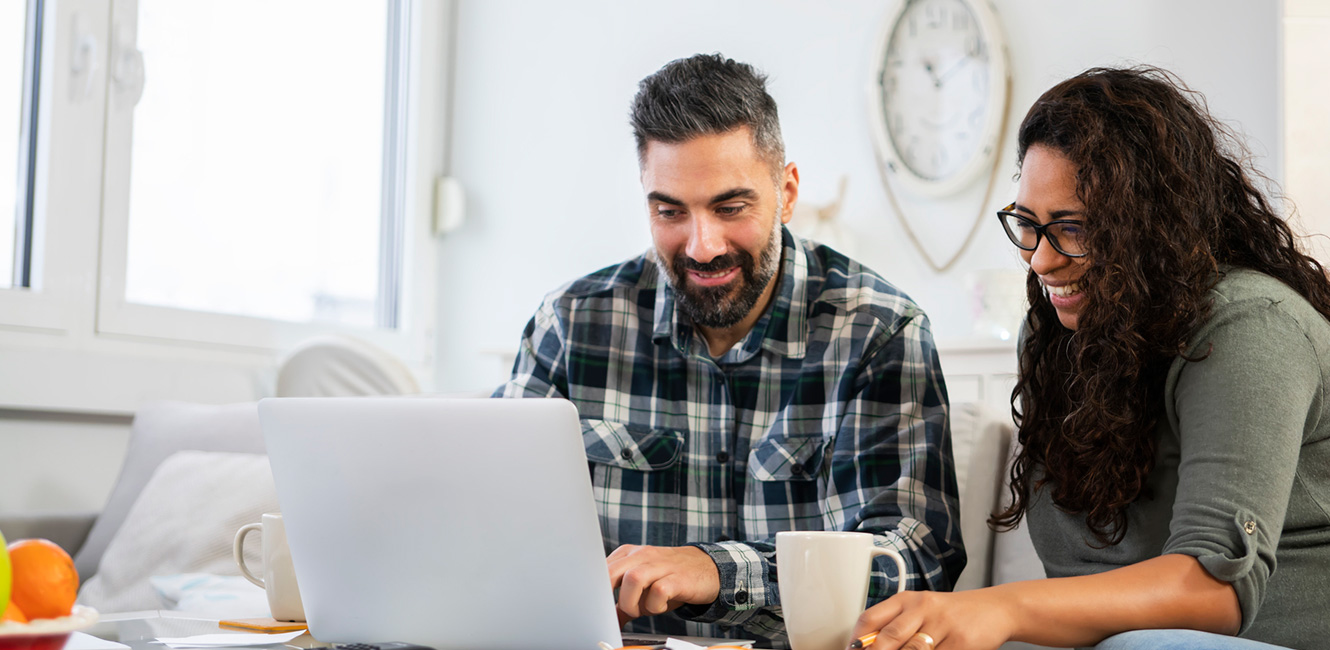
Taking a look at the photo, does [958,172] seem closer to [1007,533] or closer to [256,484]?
[1007,533]

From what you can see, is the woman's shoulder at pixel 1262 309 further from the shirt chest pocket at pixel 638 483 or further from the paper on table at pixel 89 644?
the paper on table at pixel 89 644

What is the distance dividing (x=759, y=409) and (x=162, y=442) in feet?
4.26

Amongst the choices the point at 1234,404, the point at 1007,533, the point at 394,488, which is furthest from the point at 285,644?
the point at 1007,533

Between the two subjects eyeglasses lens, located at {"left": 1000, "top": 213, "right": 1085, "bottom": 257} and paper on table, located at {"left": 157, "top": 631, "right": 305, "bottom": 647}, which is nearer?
paper on table, located at {"left": 157, "top": 631, "right": 305, "bottom": 647}

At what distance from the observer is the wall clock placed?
261cm

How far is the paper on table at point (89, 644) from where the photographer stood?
0.78 metres

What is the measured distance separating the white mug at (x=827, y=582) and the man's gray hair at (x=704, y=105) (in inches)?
28.8

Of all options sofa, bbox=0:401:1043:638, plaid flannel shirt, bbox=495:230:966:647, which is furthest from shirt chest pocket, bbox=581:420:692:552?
sofa, bbox=0:401:1043:638

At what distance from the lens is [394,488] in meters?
0.77

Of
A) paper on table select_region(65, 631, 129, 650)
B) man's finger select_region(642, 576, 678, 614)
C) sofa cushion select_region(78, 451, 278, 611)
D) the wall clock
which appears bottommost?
sofa cushion select_region(78, 451, 278, 611)

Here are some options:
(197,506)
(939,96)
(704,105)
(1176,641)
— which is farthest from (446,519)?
(939,96)

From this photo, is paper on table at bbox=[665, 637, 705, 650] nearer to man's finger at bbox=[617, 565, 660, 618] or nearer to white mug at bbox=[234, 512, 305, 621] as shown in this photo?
man's finger at bbox=[617, 565, 660, 618]

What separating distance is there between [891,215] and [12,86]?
202cm

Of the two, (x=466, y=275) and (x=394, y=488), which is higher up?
(x=466, y=275)
